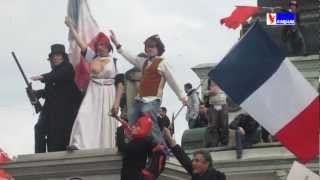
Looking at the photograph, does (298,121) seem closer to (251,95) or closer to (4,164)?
(251,95)

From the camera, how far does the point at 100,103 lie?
15.2 m

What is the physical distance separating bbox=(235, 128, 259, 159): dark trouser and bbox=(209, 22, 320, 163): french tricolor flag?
554 centimetres

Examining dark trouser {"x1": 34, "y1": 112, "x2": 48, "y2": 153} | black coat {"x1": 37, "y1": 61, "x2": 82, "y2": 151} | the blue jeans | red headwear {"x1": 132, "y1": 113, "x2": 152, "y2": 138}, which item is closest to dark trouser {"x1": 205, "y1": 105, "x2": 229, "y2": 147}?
black coat {"x1": 37, "y1": 61, "x2": 82, "y2": 151}

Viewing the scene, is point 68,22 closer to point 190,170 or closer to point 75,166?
point 75,166

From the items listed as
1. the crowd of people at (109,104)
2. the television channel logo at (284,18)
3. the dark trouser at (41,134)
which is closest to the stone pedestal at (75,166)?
the crowd of people at (109,104)

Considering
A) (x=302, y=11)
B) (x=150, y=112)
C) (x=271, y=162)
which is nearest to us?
(x=150, y=112)

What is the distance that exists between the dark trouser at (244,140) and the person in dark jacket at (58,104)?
14.2ft

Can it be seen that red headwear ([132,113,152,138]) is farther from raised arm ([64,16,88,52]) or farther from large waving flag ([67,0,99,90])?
raised arm ([64,16,88,52])

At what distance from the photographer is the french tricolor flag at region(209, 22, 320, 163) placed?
1349 centimetres

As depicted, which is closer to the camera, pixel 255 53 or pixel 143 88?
pixel 255 53

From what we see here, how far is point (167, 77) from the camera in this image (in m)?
14.8

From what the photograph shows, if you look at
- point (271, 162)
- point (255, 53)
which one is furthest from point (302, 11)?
point (255, 53)

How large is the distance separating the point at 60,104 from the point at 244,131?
4785mm

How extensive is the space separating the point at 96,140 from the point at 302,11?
931cm
